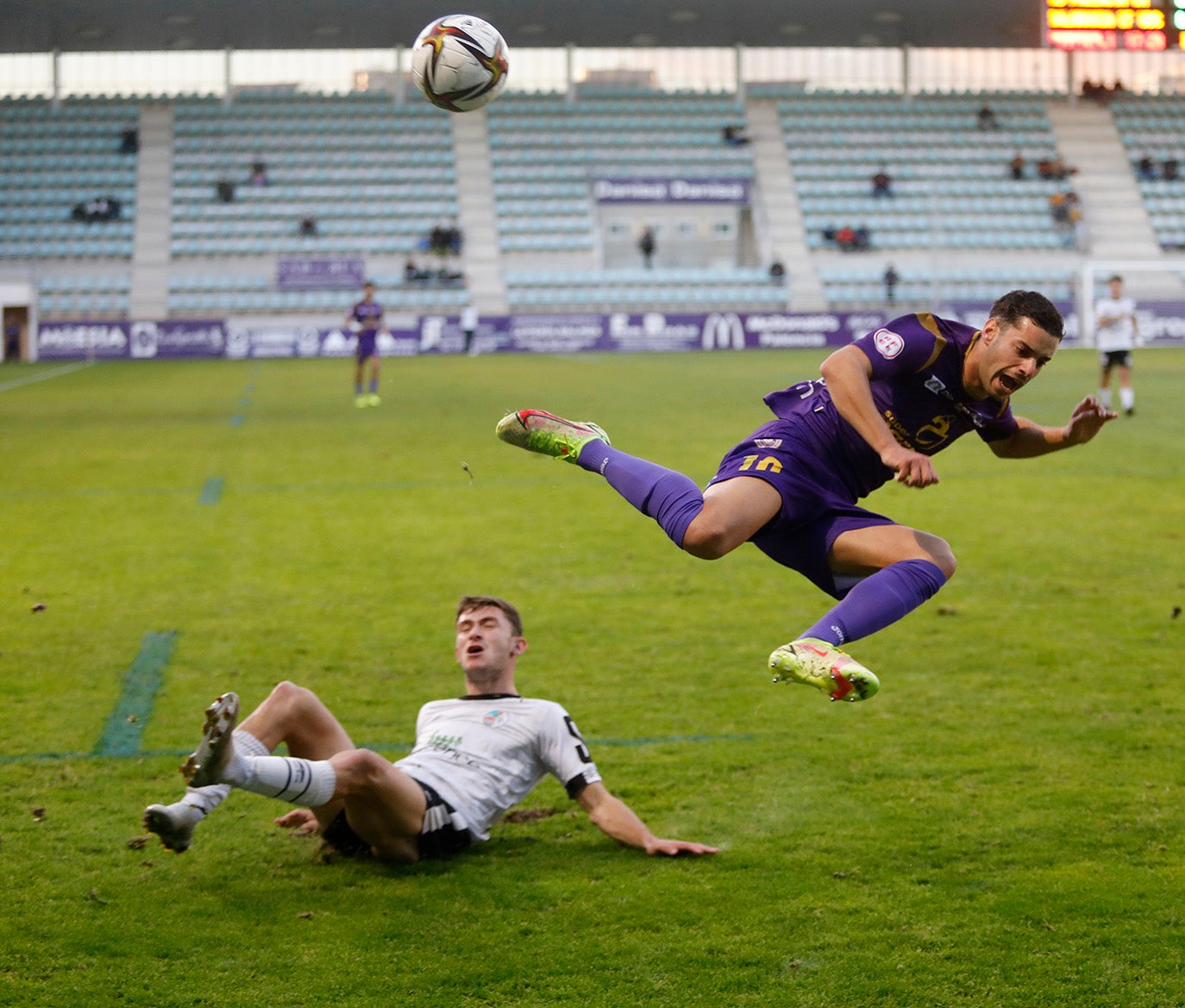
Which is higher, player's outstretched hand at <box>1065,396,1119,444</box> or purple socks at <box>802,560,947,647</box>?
player's outstretched hand at <box>1065,396,1119,444</box>

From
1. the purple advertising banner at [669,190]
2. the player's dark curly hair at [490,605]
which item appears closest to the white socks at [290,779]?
the player's dark curly hair at [490,605]

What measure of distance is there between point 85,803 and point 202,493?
806 cm

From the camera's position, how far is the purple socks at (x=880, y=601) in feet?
15.3

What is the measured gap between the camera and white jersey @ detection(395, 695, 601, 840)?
5.14m

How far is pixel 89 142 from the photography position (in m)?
42.9

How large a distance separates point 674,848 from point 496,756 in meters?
0.77

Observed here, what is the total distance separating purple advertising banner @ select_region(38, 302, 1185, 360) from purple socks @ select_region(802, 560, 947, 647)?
32.6 m

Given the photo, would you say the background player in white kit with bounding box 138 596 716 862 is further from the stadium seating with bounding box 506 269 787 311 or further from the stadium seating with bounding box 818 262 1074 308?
the stadium seating with bounding box 818 262 1074 308

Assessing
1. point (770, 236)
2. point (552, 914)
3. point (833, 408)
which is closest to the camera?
point (552, 914)

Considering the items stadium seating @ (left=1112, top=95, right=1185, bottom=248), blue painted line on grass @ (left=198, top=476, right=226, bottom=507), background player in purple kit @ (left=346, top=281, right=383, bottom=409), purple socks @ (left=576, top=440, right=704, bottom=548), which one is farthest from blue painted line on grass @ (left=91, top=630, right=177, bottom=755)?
stadium seating @ (left=1112, top=95, right=1185, bottom=248)

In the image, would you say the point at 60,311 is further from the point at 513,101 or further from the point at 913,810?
the point at 913,810

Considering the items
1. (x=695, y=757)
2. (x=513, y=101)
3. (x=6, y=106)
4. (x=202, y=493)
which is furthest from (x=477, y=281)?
(x=695, y=757)

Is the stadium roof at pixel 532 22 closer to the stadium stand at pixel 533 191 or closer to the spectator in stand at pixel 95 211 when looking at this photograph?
the stadium stand at pixel 533 191

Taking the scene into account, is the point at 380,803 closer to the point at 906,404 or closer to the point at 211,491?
the point at 906,404
